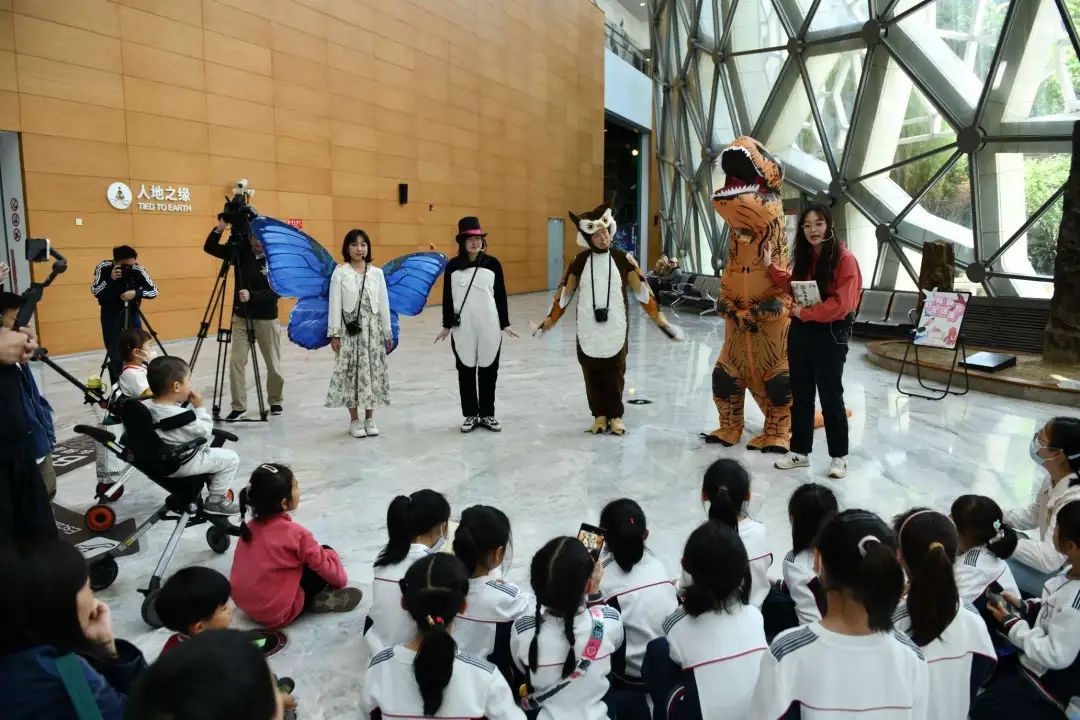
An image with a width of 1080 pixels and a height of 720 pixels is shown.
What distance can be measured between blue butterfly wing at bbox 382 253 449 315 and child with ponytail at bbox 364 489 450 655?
332 cm

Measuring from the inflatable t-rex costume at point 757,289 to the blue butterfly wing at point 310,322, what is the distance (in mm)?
2959

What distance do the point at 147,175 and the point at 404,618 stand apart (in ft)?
30.5

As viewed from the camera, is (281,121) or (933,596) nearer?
(933,596)

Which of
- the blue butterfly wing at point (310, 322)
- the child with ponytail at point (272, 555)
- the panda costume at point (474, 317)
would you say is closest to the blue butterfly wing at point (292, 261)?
the blue butterfly wing at point (310, 322)

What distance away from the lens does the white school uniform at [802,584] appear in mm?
2205

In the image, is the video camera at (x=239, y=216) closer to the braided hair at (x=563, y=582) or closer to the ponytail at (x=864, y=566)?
the braided hair at (x=563, y=582)

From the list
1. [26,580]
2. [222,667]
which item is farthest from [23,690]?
[222,667]

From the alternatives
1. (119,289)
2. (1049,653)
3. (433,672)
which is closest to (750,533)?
(1049,653)

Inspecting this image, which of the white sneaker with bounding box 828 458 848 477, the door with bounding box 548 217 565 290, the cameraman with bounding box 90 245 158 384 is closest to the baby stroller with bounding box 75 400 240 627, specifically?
the cameraman with bounding box 90 245 158 384

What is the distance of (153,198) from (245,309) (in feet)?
16.9

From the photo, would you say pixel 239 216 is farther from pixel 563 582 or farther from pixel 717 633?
pixel 717 633

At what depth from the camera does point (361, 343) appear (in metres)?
5.32

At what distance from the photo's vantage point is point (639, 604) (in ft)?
7.07

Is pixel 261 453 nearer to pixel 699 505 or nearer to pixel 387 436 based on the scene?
pixel 387 436
